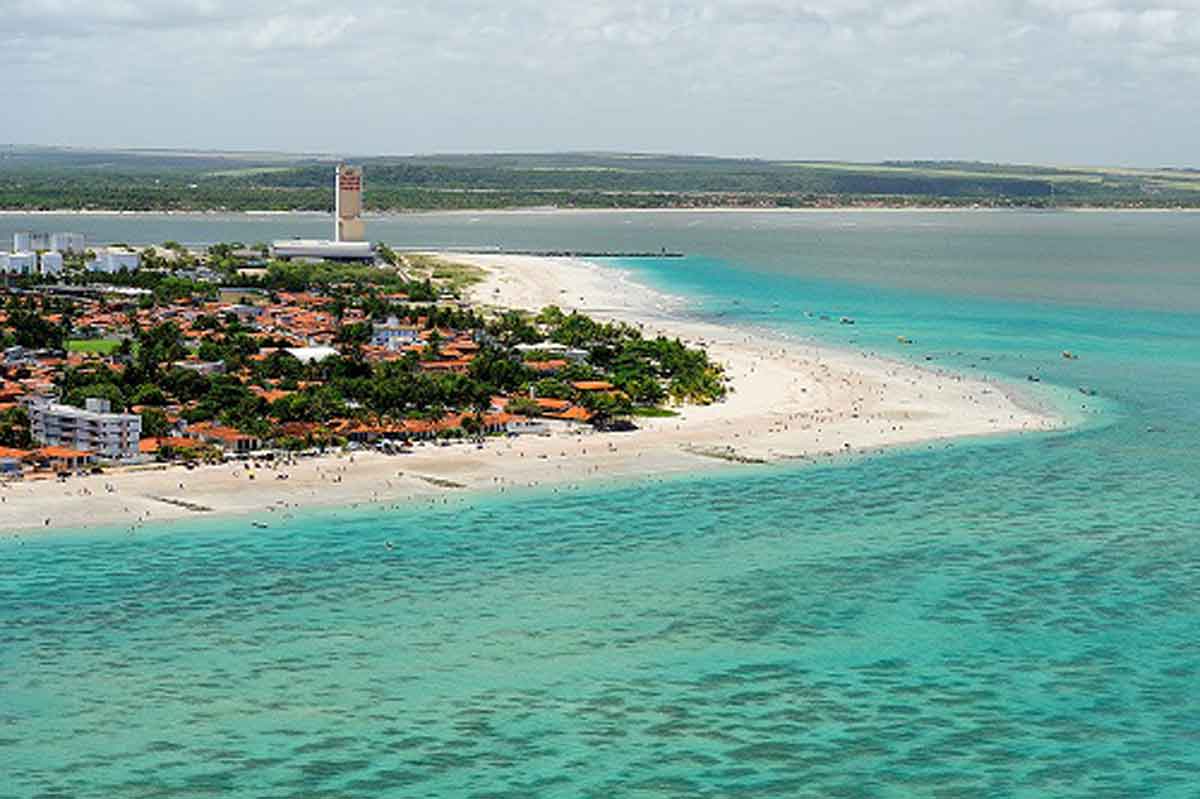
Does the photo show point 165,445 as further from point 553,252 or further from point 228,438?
point 553,252

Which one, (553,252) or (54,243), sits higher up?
(54,243)

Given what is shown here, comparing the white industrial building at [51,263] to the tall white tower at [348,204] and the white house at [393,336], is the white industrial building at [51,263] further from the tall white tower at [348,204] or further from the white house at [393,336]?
the white house at [393,336]

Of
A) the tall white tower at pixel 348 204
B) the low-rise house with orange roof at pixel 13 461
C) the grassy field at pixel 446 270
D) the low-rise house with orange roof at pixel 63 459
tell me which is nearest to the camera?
the low-rise house with orange roof at pixel 13 461

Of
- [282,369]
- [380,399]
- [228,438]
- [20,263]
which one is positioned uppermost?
[20,263]

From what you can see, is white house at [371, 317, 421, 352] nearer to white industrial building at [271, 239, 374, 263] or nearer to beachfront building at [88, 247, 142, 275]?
beachfront building at [88, 247, 142, 275]

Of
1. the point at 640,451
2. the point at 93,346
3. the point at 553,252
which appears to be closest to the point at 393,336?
the point at 93,346

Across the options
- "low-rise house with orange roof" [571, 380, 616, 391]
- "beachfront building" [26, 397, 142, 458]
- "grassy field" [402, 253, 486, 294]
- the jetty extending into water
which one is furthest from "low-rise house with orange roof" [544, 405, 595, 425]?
the jetty extending into water

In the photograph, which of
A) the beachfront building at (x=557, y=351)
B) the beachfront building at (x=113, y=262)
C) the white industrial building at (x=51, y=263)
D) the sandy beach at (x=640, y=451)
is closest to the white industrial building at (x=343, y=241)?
the beachfront building at (x=113, y=262)
